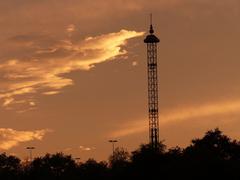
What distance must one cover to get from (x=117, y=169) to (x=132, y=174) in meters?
11.8

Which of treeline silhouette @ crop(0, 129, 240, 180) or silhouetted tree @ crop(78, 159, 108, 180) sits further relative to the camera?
silhouetted tree @ crop(78, 159, 108, 180)

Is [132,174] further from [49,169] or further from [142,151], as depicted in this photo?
[49,169]

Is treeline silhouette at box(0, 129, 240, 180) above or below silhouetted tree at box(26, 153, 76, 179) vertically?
below

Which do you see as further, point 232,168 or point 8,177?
point 8,177

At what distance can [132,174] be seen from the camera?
114 m

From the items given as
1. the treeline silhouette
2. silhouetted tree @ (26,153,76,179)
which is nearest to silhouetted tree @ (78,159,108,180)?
the treeline silhouette

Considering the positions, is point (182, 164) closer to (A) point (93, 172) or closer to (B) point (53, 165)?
(A) point (93, 172)

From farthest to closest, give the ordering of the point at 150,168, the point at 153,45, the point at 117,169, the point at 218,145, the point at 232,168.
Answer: the point at 153,45 < the point at 218,145 < the point at 117,169 < the point at 150,168 < the point at 232,168

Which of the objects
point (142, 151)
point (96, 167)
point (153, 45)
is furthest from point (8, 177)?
point (142, 151)

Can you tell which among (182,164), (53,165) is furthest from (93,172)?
(53,165)

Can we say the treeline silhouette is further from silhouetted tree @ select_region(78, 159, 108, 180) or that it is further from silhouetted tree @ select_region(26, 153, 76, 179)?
silhouetted tree @ select_region(26, 153, 76, 179)

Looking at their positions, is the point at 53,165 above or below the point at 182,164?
above

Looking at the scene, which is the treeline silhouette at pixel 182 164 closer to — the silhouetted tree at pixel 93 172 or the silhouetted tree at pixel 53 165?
the silhouetted tree at pixel 93 172

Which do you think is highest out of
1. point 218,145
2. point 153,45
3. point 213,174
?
point 153,45
